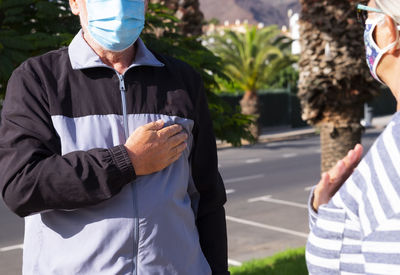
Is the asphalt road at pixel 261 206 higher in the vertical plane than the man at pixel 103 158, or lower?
lower

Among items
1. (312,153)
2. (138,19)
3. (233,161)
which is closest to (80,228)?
(138,19)

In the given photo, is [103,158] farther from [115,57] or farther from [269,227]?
[269,227]

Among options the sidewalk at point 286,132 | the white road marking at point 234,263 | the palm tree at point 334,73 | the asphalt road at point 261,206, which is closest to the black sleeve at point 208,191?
the palm tree at point 334,73

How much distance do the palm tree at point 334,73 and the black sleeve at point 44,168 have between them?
568 centimetres

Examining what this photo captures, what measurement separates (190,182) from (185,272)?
0.35 metres

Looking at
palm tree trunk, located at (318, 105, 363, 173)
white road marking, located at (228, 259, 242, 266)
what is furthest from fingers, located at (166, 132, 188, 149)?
white road marking, located at (228, 259, 242, 266)

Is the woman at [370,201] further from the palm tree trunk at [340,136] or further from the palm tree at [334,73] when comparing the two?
the palm tree trunk at [340,136]

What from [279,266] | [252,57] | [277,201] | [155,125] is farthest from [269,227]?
[252,57]

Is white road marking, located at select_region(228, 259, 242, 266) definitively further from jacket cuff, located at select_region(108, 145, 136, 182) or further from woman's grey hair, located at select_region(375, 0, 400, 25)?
woman's grey hair, located at select_region(375, 0, 400, 25)

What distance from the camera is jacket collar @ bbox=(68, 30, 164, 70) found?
2.26 metres

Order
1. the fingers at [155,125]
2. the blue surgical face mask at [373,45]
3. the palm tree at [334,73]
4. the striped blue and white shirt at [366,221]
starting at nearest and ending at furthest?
the striped blue and white shirt at [366,221] < the blue surgical face mask at [373,45] < the fingers at [155,125] < the palm tree at [334,73]

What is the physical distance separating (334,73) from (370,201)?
612 centimetres

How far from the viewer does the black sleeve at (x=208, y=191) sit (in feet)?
7.98

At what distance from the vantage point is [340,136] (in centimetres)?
768
